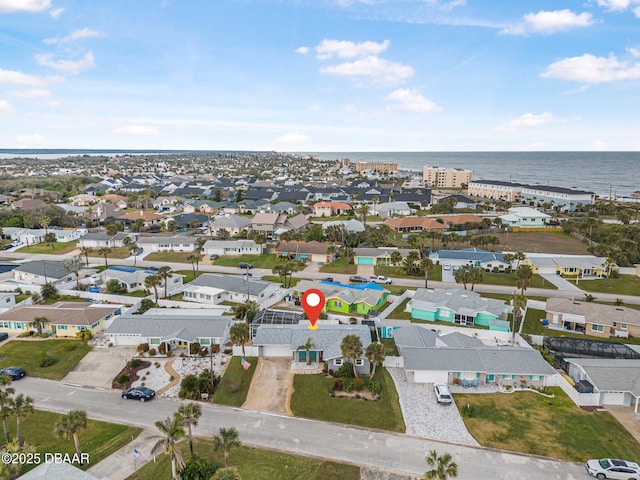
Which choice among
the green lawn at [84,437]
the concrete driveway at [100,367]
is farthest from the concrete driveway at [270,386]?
the concrete driveway at [100,367]

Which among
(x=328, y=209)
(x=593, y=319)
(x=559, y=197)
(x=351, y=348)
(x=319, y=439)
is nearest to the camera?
(x=319, y=439)

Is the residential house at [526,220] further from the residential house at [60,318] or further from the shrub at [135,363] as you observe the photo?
the residential house at [60,318]

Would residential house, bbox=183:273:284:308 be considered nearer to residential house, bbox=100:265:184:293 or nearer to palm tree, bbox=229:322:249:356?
residential house, bbox=100:265:184:293

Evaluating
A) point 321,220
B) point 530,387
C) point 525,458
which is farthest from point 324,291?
point 321,220

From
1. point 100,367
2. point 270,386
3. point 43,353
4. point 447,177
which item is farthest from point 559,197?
point 43,353

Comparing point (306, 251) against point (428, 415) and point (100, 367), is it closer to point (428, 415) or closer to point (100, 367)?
point (100, 367)

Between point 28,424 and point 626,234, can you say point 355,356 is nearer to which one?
point 28,424

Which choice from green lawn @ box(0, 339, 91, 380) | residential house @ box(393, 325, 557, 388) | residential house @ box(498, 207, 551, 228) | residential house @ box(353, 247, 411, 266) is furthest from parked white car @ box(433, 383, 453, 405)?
residential house @ box(498, 207, 551, 228)
